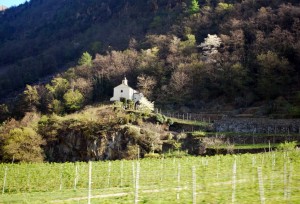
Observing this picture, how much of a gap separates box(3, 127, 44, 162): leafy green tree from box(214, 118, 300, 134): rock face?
81.2 ft

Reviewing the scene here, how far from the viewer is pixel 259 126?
154 feet

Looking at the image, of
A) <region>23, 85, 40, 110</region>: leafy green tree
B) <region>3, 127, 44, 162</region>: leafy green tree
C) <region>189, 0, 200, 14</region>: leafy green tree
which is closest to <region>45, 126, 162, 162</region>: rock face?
<region>3, 127, 44, 162</region>: leafy green tree

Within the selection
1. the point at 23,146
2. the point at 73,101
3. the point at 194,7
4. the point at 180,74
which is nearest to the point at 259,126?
the point at 180,74

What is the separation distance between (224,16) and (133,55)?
27.7 meters

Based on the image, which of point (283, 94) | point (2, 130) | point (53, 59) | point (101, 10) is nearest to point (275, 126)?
point (283, 94)

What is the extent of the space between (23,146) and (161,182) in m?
32.0

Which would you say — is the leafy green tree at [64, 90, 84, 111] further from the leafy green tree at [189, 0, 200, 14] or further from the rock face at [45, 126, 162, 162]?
the leafy green tree at [189, 0, 200, 14]

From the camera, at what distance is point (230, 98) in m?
68.6

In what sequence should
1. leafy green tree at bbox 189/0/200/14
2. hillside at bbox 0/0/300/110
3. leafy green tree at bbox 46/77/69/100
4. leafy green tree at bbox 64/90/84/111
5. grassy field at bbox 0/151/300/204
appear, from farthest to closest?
leafy green tree at bbox 189/0/200/14, leafy green tree at bbox 46/77/69/100, leafy green tree at bbox 64/90/84/111, hillside at bbox 0/0/300/110, grassy field at bbox 0/151/300/204

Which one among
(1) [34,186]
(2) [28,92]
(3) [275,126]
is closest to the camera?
(1) [34,186]

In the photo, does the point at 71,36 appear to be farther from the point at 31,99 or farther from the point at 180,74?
the point at 180,74

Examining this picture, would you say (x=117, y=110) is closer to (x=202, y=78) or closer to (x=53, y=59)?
(x=202, y=78)

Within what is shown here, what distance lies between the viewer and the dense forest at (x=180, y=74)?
5506 cm

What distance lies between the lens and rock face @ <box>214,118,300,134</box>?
45.5 m
